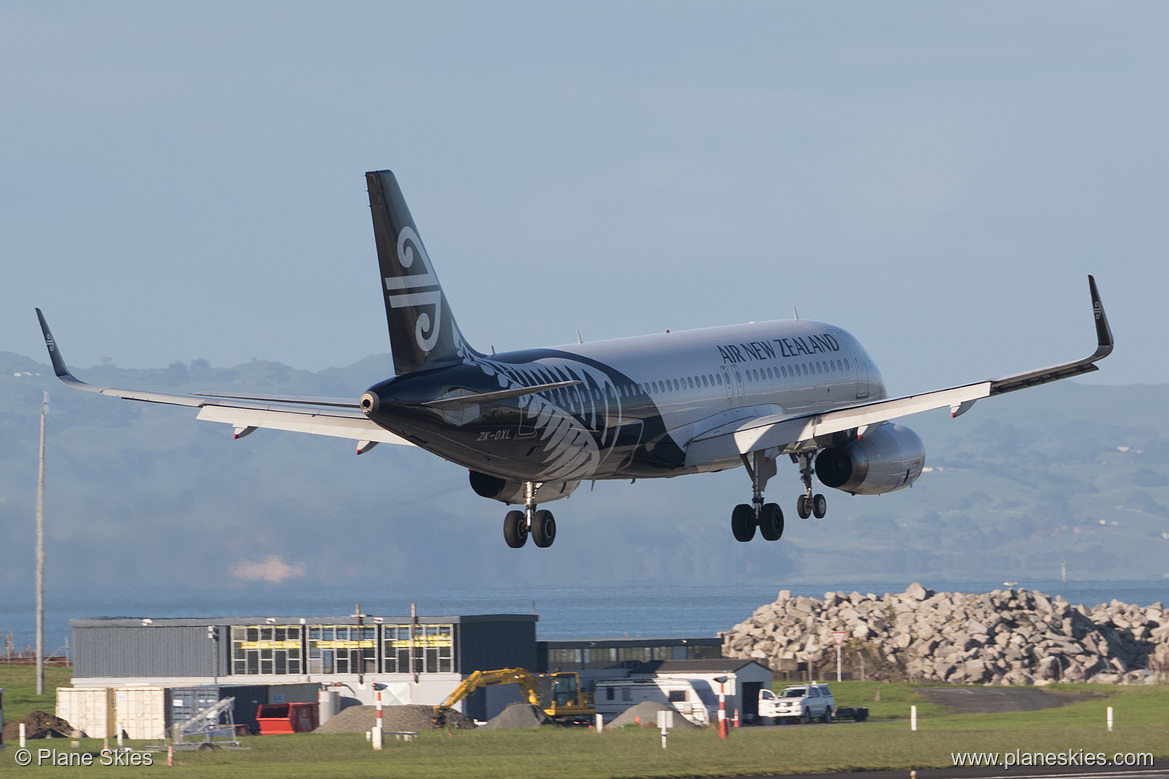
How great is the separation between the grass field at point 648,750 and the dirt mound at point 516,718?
1.82 metres

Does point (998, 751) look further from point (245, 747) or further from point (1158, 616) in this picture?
point (1158, 616)

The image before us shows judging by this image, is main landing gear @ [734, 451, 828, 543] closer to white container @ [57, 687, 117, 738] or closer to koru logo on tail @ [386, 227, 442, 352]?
koru logo on tail @ [386, 227, 442, 352]

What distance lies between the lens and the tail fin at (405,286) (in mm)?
40875

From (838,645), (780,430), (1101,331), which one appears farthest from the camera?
(838,645)

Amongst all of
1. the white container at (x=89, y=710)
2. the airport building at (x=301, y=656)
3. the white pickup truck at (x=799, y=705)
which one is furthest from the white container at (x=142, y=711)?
the white pickup truck at (x=799, y=705)

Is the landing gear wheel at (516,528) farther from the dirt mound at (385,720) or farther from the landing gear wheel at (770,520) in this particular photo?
the dirt mound at (385,720)

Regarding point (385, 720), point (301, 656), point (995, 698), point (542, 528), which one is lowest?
point (995, 698)

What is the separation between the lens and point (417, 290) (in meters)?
41.3

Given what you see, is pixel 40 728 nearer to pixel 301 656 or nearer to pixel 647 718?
pixel 301 656

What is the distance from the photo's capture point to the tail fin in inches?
1609

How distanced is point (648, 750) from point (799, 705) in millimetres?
30598

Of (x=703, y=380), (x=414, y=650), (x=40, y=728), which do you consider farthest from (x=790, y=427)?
(x=414, y=650)

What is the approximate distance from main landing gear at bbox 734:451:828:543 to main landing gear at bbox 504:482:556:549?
686 centimetres

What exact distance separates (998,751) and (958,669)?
69.1 metres
